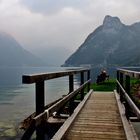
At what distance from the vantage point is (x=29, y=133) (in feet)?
20.6

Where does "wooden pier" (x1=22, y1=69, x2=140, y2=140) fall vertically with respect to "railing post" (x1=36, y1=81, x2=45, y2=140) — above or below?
below

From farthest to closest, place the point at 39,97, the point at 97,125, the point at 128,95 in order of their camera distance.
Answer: the point at 128,95, the point at 97,125, the point at 39,97

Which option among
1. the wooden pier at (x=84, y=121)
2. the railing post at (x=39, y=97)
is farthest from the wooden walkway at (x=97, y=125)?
the railing post at (x=39, y=97)

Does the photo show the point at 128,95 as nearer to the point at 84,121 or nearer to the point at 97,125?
the point at 97,125

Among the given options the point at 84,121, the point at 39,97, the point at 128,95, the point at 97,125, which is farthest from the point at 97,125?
the point at 39,97

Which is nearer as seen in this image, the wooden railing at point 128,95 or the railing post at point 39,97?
the railing post at point 39,97

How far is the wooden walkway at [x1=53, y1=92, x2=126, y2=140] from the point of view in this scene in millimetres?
9227

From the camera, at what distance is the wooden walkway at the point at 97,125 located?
30.3ft

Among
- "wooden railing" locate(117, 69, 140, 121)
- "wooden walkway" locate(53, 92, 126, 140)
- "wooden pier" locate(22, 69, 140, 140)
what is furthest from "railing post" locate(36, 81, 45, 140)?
"wooden railing" locate(117, 69, 140, 121)

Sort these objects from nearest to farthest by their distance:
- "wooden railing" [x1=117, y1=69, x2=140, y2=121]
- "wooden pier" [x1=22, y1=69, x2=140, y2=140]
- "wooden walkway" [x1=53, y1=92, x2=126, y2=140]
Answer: "wooden pier" [x1=22, y1=69, x2=140, y2=140] → "wooden railing" [x1=117, y1=69, x2=140, y2=121] → "wooden walkway" [x1=53, y1=92, x2=126, y2=140]

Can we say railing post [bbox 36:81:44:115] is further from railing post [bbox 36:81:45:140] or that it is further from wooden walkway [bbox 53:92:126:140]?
wooden walkway [bbox 53:92:126:140]

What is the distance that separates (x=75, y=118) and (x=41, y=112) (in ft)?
14.4

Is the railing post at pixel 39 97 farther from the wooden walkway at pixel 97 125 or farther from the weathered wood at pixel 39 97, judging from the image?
the wooden walkway at pixel 97 125

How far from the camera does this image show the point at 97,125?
10.7 metres
